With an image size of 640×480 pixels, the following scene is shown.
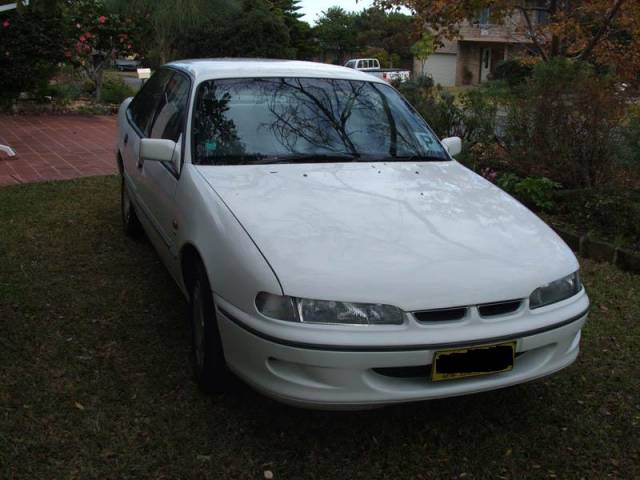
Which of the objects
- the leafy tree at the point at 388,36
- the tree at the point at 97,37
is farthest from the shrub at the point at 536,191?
the leafy tree at the point at 388,36

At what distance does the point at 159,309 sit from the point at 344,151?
1.54 meters

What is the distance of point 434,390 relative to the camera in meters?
2.62

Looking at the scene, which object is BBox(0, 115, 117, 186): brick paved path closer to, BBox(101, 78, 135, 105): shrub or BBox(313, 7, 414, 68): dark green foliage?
BBox(101, 78, 135, 105): shrub

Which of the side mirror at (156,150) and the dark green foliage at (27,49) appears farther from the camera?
the dark green foliage at (27,49)

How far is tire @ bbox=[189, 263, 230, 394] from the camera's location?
3018mm

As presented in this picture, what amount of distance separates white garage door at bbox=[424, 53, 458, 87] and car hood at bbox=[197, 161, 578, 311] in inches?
1828

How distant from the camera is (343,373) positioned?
2.53 metres

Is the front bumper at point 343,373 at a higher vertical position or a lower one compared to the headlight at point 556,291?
lower

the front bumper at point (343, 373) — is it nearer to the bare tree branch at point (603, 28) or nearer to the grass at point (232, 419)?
the grass at point (232, 419)

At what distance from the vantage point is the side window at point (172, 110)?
13.2 ft

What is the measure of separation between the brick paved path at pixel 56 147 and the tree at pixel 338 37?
44.7 metres

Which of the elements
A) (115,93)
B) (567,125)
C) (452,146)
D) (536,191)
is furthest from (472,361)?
(115,93)

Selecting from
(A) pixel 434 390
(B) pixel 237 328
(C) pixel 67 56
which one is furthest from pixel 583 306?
(C) pixel 67 56

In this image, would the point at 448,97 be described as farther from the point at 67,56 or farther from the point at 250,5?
the point at 250,5
